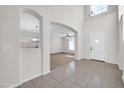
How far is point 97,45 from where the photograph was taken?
588 centimetres

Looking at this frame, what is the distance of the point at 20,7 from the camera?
8.33ft

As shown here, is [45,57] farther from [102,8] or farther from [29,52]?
[102,8]

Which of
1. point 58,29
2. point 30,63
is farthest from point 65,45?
point 30,63

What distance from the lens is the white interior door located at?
5.62 meters

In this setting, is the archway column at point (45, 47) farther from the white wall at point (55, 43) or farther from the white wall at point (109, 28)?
the white wall at point (55, 43)

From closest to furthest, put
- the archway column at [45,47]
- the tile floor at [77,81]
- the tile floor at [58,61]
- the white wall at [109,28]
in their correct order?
the tile floor at [77,81] < the archway column at [45,47] < the tile floor at [58,61] < the white wall at [109,28]

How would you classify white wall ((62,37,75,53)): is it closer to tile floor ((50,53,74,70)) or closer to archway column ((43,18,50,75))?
tile floor ((50,53,74,70))

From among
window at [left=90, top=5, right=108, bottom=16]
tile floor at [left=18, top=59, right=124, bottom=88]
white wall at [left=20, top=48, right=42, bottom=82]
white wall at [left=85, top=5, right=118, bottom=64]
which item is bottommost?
tile floor at [left=18, top=59, right=124, bottom=88]

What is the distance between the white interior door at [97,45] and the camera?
18.4ft

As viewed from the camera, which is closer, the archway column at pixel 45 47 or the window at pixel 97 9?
the archway column at pixel 45 47

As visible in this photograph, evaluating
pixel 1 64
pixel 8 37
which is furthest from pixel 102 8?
pixel 1 64

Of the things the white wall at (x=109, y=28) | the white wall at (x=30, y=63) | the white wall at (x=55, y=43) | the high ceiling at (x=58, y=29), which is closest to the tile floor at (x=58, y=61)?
→ the white wall at (x=30, y=63)

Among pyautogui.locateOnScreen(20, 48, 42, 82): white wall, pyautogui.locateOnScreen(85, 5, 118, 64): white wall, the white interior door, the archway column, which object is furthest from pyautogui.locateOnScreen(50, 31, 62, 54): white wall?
pyautogui.locateOnScreen(20, 48, 42, 82): white wall

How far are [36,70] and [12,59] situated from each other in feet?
3.56
